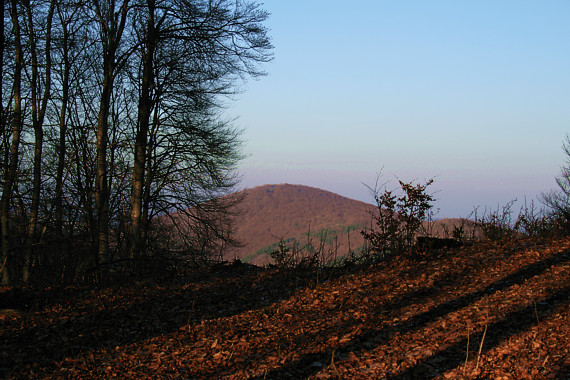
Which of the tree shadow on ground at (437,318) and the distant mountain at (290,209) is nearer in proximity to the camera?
the tree shadow on ground at (437,318)

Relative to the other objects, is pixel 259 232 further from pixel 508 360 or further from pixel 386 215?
pixel 508 360

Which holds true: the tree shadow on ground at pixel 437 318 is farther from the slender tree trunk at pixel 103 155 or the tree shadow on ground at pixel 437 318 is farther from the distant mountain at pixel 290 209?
the distant mountain at pixel 290 209

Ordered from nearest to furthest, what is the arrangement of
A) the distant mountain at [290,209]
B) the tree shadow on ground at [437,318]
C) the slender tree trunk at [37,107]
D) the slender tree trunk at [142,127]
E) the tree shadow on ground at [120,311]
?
1. the tree shadow on ground at [437,318]
2. the tree shadow on ground at [120,311]
3. the slender tree trunk at [37,107]
4. the slender tree trunk at [142,127]
5. the distant mountain at [290,209]

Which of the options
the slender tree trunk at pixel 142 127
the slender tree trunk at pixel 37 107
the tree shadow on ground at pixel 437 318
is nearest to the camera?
the tree shadow on ground at pixel 437 318

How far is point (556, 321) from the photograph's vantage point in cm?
458

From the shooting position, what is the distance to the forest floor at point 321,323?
418cm

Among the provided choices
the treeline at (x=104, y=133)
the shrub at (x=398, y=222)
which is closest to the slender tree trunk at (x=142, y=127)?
the treeline at (x=104, y=133)

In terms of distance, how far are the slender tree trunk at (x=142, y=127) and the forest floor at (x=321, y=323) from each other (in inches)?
151

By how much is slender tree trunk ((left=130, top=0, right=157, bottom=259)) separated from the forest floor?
151 inches

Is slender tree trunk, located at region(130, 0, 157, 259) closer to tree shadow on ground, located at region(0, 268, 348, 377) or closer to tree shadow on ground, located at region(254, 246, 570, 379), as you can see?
tree shadow on ground, located at region(0, 268, 348, 377)

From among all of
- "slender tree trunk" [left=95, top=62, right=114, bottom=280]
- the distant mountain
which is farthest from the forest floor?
the distant mountain

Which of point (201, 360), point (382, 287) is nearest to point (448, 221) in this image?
point (382, 287)

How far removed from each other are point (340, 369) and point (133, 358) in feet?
6.92

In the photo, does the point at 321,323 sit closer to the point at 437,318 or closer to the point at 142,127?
the point at 437,318
